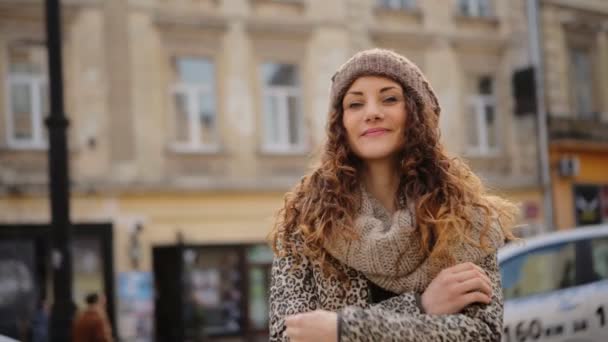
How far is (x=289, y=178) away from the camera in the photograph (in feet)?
52.0

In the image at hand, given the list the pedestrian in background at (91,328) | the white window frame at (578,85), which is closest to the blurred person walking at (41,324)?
the pedestrian in background at (91,328)

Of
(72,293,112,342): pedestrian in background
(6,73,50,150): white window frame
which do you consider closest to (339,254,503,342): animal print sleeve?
(72,293,112,342): pedestrian in background

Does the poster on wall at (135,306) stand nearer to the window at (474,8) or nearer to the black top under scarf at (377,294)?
the window at (474,8)

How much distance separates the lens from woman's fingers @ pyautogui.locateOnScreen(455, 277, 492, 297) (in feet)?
6.13

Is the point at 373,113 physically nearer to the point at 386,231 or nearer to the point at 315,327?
the point at 386,231

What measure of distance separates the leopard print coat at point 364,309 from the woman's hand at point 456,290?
1.0 inches

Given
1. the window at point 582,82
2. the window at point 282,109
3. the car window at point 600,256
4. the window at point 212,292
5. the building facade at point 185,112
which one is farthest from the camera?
the window at point 582,82

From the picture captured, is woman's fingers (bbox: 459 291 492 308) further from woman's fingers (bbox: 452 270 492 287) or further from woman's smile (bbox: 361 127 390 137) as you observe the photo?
woman's smile (bbox: 361 127 390 137)

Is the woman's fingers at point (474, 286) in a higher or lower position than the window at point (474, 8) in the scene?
lower

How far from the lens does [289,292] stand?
6.52 feet


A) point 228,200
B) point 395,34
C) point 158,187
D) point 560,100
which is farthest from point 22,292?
point 560,100

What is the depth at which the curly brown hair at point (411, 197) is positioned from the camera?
196 centimetres

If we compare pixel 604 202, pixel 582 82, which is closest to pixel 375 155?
pixel 604 202

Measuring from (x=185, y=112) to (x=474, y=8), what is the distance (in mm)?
8532
